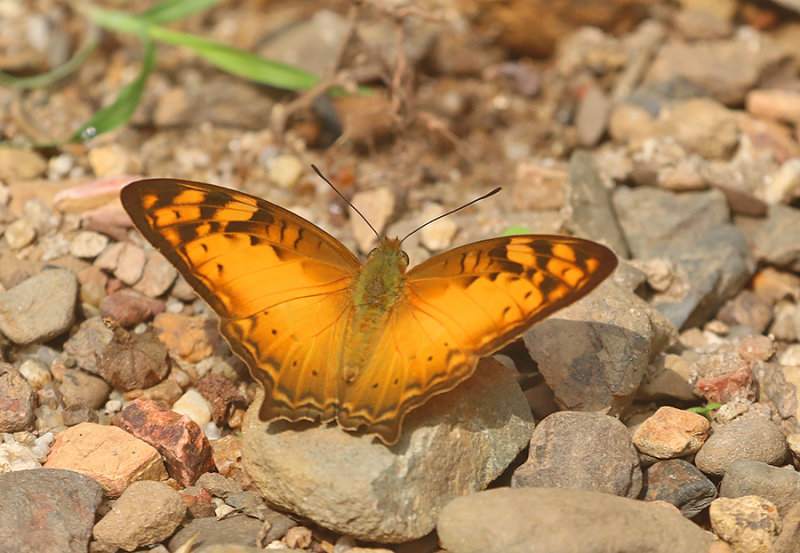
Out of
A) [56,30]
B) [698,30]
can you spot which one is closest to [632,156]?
[698,30]

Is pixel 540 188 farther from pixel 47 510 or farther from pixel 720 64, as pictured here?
pixel 47 510

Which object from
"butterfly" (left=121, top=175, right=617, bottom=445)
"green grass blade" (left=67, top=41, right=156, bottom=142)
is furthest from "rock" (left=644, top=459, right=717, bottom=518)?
"green grass blade" (left=67, top=41, right=156, bottom=142)

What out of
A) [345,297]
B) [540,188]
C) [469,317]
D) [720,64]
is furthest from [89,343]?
[720,64]

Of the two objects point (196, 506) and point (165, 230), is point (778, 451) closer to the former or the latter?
point (196, 506)

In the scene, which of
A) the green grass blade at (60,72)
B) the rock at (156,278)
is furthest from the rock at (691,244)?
the green grass blade at (60,72)

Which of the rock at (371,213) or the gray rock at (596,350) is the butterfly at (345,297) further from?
the rock at (371,213)

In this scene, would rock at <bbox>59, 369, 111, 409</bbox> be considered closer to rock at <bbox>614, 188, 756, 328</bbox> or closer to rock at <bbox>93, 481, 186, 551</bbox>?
rock at <bbox>93, 481, 186, 551</bbox>
